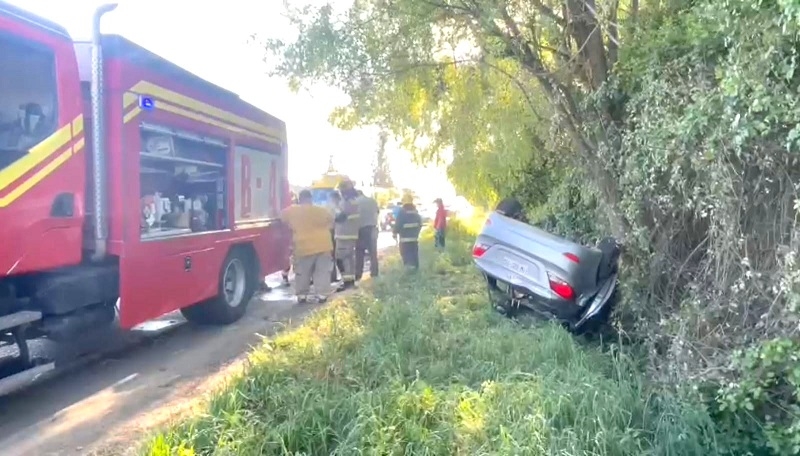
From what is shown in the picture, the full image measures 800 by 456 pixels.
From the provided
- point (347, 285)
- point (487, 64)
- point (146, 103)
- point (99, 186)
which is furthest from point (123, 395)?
point (347, 285)

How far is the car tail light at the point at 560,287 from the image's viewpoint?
20.7 feet

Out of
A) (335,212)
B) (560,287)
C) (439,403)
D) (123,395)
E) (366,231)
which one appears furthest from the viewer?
(366,231)

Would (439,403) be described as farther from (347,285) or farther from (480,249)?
(347,285)

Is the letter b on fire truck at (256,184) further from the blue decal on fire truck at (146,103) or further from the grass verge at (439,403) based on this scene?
the grass verge at (439,403)

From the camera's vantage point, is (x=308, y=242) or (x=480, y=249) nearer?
(x=480, y=249)

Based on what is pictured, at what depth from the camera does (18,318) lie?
18.3 feet

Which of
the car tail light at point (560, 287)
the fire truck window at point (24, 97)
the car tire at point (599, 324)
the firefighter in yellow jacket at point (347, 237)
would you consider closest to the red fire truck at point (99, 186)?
the fire truck window at point (24, 97)

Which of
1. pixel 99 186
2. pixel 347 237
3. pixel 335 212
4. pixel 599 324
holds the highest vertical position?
pixel 99 186

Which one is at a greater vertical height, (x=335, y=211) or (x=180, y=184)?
(x=180, y=184)

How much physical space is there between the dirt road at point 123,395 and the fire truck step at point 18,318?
2.39 feet

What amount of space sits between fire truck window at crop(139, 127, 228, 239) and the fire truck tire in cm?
68

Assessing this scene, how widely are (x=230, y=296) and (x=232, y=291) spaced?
0.10 metres

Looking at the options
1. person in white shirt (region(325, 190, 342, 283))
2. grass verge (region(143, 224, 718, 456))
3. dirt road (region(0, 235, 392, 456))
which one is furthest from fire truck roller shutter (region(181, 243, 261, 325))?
grass verge (region(143, 224, 718, 456))

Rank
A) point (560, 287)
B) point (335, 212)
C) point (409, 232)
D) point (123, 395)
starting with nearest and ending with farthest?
1. point (123, 395)
2. point (560, 287)
3. point (335, 212)
4. point (409, 232)
